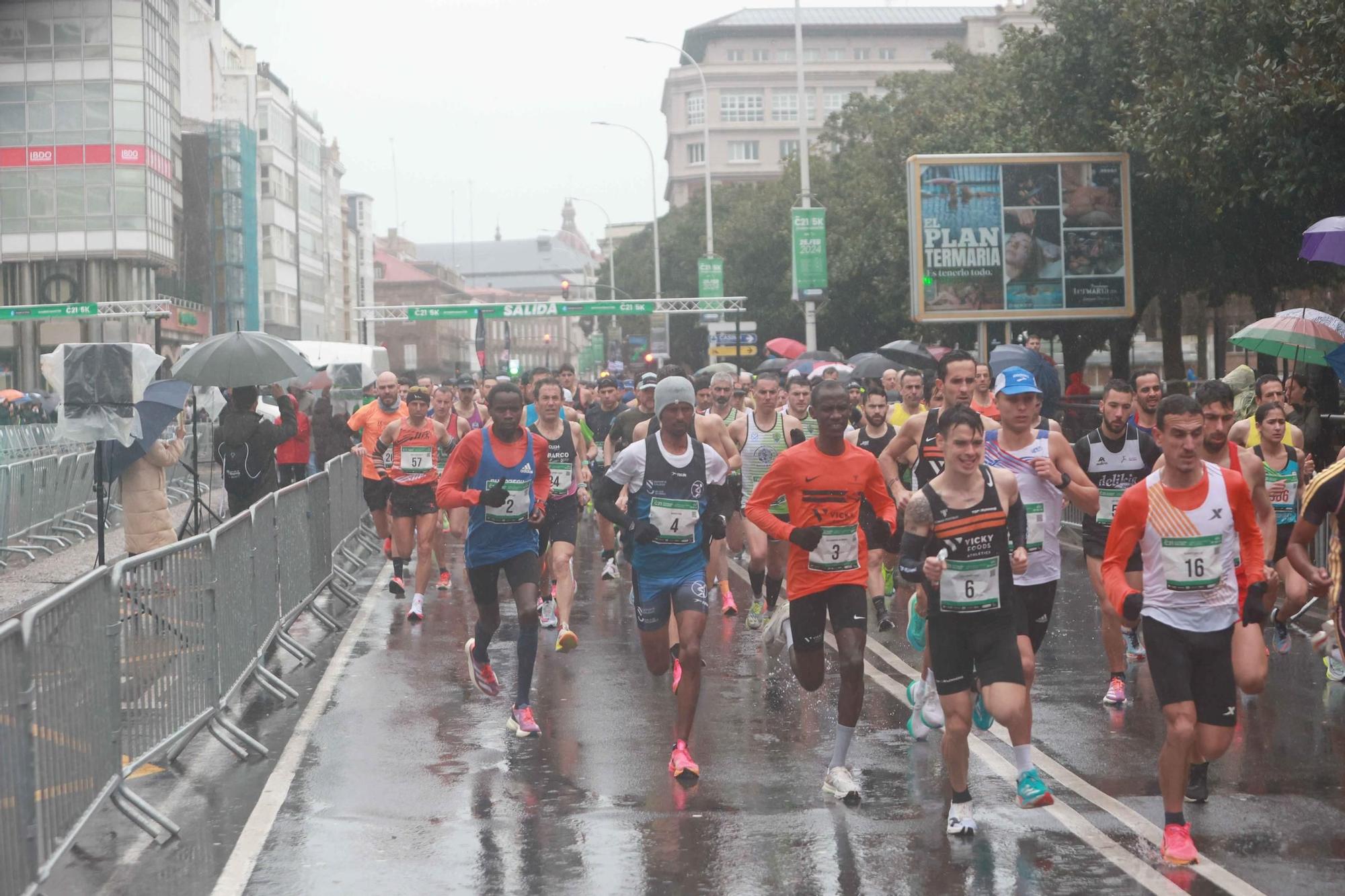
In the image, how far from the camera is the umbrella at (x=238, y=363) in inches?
612

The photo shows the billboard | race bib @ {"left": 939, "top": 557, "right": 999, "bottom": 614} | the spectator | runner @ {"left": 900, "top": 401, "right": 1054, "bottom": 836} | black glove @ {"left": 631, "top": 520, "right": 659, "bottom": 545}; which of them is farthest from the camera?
the billboard

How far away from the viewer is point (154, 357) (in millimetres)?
14062

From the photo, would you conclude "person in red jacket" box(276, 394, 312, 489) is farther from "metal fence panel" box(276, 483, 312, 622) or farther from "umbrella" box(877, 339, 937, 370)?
"umbrella" box(877, 339, 937, 370)

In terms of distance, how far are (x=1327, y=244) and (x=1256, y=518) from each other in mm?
7546

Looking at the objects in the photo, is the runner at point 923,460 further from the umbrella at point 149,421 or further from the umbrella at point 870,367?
the umbrella at point 870,367

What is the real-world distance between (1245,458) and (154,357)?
9.00m

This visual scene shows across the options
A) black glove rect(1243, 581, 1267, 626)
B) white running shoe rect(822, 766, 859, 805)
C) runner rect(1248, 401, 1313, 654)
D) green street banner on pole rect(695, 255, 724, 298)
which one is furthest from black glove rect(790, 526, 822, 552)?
green street banner on pole rect(695, 255, 724, 298)

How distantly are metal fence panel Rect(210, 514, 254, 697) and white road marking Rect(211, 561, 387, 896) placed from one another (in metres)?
0.47

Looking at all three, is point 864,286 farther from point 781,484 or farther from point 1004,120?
point 781,484

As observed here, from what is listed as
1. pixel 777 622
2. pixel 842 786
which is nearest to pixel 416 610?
pixel 777 622

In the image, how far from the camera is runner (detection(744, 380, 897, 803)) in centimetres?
763

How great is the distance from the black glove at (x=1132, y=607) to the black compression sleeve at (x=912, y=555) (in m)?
0.84

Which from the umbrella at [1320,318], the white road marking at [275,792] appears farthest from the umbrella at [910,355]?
the white road marking at [275,792]

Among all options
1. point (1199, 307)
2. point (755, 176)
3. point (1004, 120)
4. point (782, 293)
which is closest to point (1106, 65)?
point (1004, 120)
